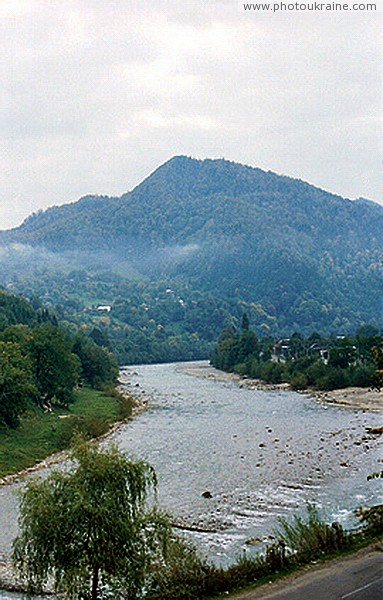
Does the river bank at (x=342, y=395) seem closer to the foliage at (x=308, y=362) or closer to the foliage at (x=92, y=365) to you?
the foliage at (x=308, y=362)

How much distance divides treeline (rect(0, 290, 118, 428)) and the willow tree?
34.7m

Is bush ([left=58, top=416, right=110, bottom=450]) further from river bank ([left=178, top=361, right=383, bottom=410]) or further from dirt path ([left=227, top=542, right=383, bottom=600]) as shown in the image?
dirt path ([left=227, top=542, right=383, bottom=600])

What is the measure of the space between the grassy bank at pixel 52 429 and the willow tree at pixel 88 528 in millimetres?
15501

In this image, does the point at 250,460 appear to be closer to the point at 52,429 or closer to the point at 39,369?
the point at 52,429

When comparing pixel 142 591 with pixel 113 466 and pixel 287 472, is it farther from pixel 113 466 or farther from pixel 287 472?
pixel 287 472

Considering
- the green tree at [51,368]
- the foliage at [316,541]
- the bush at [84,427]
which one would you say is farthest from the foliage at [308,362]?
the foliage at [316,541]

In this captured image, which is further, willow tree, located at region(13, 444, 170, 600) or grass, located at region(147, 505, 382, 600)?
grass, located at region(147, 505, 382, 600)

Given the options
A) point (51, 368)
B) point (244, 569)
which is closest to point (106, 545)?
point (244, 569)

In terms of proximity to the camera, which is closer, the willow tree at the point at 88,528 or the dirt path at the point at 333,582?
the willow tree at the point at 88,528

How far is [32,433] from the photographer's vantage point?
5453 cm

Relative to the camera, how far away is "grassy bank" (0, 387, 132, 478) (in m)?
47.3

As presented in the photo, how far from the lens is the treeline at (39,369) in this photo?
175 ft

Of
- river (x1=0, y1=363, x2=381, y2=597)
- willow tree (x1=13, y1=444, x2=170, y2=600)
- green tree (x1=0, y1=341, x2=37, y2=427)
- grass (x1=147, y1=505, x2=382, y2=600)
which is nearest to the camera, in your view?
willow tree (x1=13, y1=444, x2=170, y2=600)

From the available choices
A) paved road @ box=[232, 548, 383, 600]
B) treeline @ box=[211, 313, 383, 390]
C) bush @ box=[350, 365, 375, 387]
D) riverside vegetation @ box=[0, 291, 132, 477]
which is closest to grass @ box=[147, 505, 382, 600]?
paved road @ box=[232, 548, 383, 600]
